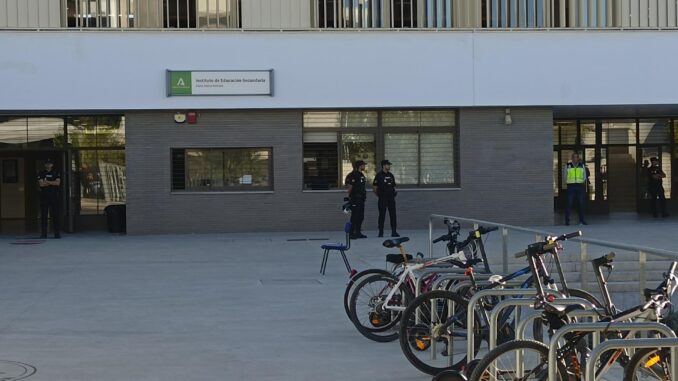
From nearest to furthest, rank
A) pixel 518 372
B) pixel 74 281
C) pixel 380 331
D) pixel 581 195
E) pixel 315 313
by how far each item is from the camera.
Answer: pixel 518 372
pixel 380 331
pixel 315 313
pixel 74 281
pixel 581 195

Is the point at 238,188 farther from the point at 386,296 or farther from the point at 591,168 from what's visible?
the point at 386,296

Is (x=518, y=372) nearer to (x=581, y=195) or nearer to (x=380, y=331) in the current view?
(x=380, y=331)

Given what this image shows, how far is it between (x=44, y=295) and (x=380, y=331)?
5.34 meters

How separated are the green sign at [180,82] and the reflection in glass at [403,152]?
4858 mm

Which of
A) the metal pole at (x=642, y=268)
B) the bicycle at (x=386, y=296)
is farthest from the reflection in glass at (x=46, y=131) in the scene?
the metal pole at (x=642, y=268)

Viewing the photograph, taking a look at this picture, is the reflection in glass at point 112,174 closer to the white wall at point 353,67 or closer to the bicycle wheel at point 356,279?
the white wall at point 353,67

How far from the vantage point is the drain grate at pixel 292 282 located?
13.7 meters

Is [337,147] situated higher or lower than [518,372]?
higher

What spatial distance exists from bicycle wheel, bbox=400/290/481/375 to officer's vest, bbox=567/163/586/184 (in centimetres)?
1682

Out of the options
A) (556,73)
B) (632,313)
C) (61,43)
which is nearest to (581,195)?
(556,73)

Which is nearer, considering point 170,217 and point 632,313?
point 632,313

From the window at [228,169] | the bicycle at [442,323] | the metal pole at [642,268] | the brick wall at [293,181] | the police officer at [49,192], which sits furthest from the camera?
the window at [228,169]

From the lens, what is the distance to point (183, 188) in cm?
2320

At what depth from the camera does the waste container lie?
23.1 m
